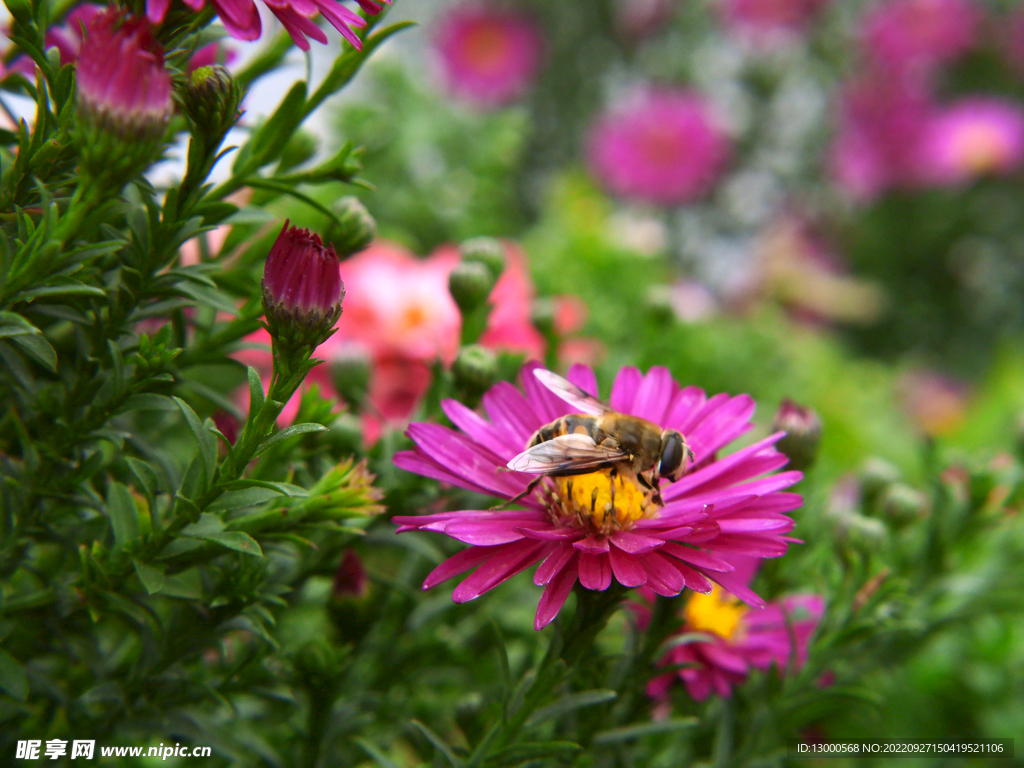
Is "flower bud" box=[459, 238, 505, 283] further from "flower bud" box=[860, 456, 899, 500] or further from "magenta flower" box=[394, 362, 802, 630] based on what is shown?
"flower bud" box=[860, 456, 899, 500]

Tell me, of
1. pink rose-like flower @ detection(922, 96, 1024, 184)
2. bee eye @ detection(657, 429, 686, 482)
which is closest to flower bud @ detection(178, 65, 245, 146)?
bee eye @ detection(657, 429, 686, 482)

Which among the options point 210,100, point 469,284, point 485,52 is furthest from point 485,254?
point 485,52

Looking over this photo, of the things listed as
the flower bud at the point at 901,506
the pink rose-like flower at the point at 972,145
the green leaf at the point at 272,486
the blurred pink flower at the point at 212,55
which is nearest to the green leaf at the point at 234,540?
the green leaf at the point at 272,486

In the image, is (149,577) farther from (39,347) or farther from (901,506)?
(901,506)

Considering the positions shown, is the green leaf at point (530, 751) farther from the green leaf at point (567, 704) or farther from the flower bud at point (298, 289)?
the flower bud at point (298, 289)

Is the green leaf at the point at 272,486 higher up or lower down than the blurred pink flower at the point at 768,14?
lower down

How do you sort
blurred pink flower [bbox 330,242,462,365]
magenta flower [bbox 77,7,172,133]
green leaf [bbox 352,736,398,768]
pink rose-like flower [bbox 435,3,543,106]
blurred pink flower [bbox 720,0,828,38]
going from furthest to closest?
1. pink rose-like flower [bbox 435,3,543,106]
2. blurred pink flower [bbox 720,0,828,38]
3. blurred pink flower [bbox 330,242,462,365]
4. green leaf [bbox 352,736,398,768]
5. magenta flower [bbox 77,7,172,133]

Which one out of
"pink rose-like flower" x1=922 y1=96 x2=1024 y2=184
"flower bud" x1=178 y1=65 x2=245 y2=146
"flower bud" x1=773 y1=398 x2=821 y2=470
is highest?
"pink rose-like flower" x1=922 y1=96 x2=1024 y2=184
